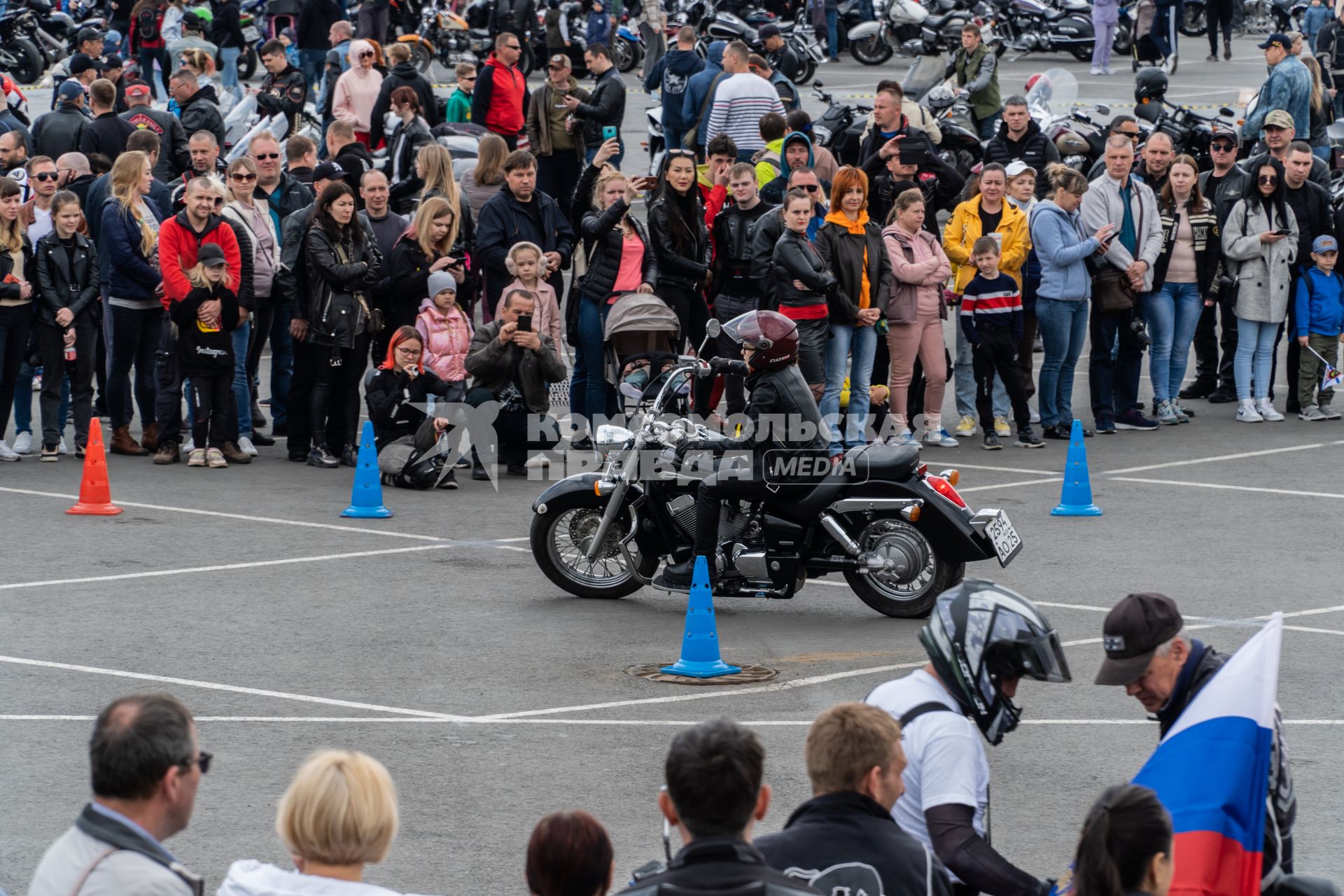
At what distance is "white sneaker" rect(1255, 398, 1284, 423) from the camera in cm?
1739

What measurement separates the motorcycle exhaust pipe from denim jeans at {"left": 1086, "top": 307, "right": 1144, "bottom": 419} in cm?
581

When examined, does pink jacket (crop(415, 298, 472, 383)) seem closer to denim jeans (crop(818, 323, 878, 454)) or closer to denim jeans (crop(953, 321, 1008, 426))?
denim jeans (crop(818, 323, 878, 454))

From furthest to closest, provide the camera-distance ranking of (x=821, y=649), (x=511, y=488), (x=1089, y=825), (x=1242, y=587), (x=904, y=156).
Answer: (x=904, y=156), (x=511, y=488), (x=1242, y=587), (x=821, y=649), (x=1089, y=825)

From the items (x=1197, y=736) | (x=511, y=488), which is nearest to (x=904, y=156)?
(x=511, y=488)

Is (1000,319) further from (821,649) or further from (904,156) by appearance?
(821,649)

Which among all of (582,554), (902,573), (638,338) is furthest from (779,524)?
(638,338)

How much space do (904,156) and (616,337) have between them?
11.5ft

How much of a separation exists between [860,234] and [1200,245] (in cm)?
353

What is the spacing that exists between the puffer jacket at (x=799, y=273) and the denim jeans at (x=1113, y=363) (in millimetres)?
2435

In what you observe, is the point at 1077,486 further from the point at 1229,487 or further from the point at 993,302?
the point at 993,302

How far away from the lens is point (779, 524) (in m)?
11.3

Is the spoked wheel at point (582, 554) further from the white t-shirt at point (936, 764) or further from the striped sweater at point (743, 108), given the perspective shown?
the striped sweater at point (743, 108)

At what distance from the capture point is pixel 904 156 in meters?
17.5

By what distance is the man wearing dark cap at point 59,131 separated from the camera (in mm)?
17938
